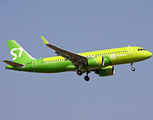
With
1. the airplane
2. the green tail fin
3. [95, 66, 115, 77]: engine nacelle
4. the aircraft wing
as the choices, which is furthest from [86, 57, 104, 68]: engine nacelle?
the green tail fin

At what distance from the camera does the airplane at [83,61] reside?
145ft

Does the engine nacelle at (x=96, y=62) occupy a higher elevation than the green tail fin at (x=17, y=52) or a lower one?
lower

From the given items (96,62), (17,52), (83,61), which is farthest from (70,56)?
(17,52)

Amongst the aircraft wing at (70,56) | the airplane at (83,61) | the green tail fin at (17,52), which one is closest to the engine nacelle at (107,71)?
the airplane at (83,61)

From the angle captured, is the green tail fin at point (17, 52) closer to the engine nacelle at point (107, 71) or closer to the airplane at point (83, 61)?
the airplane at point (83, 61)

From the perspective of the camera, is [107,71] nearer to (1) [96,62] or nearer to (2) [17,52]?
(1) [96,62]

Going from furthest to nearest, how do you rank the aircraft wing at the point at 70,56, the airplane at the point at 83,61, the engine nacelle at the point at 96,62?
the airplane at the point at 83,61, the engine nacelle at the point at 96,62, the aircraft wing at the point at 70,56

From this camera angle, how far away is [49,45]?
1603 inches

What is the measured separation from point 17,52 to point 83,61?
13.5m

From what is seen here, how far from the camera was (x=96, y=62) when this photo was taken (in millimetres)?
44000

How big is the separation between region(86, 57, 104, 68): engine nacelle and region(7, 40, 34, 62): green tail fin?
451 inches

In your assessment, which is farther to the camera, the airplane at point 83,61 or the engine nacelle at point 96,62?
the airplane at point 83,61

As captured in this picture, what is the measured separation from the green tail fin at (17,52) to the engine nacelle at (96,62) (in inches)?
451

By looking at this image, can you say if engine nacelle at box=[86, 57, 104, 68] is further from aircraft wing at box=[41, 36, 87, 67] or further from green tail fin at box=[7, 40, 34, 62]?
green tail fin at box=[7, 40, 34, 62]
